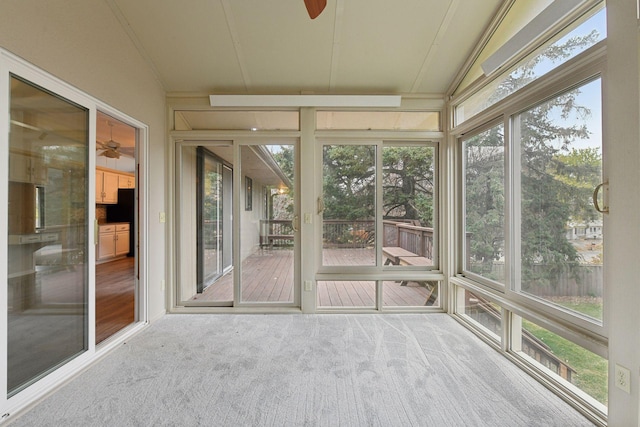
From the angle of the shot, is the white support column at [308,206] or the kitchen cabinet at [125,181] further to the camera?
the kitchen cabinet at [125,181]

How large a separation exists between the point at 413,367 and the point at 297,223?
1.88m

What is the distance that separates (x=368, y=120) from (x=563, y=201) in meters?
2.04

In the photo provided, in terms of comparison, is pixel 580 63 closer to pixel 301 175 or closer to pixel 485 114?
pixel 485 114

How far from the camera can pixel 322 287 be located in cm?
334

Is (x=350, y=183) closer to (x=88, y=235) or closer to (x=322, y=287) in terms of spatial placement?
(x=322, y=287)

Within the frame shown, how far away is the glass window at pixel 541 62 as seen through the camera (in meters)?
1.72

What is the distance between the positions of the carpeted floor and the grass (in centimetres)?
22

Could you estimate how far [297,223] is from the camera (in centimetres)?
326

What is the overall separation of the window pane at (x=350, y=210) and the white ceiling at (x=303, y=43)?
846 mm

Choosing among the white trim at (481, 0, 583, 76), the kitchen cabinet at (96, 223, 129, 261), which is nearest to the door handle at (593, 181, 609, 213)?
the white trim at (481, 0, 583, 76)

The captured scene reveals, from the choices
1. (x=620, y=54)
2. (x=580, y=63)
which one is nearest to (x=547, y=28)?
(x=580, y=63)

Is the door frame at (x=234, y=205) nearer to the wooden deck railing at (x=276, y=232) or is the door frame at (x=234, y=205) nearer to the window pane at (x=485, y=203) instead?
the wooden deck railing at (x=276, y=232)

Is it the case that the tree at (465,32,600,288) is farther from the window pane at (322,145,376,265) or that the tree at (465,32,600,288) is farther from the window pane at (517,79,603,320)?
the window pane at (322,145,376,265)

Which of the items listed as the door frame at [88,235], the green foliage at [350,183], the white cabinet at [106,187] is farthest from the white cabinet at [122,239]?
the green foliage at [350,183]
